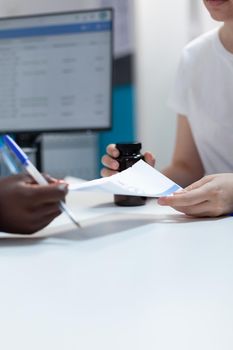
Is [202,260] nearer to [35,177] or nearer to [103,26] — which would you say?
[35,177]

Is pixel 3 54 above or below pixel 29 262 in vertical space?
above

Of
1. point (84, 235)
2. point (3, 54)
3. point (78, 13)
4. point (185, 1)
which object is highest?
→ point (185, 1)

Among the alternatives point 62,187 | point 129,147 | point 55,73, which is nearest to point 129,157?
point 129,147

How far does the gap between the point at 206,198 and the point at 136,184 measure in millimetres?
112

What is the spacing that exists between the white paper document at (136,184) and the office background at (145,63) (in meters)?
1.36

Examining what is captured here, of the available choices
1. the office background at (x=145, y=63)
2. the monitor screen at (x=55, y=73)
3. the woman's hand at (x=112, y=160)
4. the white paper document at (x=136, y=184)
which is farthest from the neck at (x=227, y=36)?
the office background at (x=145, y=63)

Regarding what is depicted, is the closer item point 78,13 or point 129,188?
point 129,188

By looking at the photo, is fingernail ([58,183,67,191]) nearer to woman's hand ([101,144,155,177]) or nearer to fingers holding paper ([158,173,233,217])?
fingers holding paper ([158,173,233,217])

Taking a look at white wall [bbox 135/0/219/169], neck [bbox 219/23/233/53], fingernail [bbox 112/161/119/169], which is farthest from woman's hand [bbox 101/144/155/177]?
white wall [bbox 135/0/219/169]

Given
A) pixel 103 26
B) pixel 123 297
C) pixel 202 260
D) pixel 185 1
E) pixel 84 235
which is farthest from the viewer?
pixel 185 1

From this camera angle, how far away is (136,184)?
0.80 meters

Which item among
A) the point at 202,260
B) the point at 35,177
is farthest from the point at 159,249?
the point at 35,177

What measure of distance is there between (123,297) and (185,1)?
200 cm

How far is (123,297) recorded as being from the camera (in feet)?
1.55
